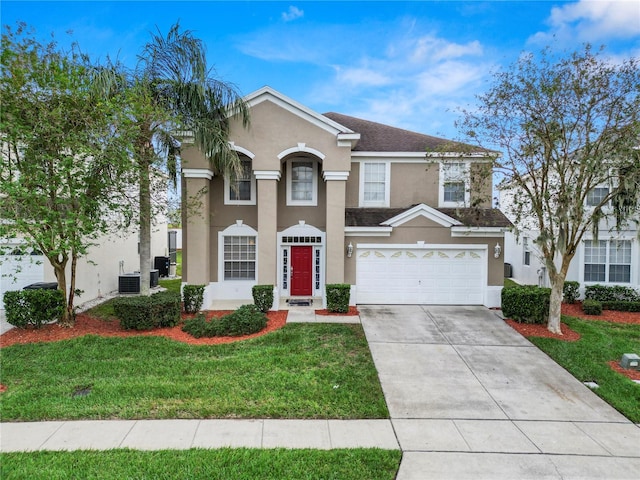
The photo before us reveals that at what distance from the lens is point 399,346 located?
8.38 m

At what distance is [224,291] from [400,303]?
6.70m

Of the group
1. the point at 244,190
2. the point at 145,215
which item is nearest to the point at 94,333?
the point at 145,215

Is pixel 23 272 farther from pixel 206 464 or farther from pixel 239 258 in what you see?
pixel 206 464

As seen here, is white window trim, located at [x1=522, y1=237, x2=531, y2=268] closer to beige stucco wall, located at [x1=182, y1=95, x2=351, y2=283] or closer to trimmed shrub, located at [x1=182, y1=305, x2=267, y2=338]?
beige stucco wall, located at [x1=182, y1=95, x2=351, y2=283]

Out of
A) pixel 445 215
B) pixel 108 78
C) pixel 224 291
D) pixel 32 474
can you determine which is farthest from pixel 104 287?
pixel 445 215

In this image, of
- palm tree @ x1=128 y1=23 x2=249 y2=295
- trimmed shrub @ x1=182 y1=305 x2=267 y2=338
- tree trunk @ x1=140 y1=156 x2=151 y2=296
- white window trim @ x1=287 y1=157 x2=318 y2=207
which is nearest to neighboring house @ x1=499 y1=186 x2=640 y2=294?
white window trim @ x1=287 y1=157 x2=318 y2=207

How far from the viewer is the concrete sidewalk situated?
14.6 ft

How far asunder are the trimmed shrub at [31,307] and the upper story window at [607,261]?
61.0ft

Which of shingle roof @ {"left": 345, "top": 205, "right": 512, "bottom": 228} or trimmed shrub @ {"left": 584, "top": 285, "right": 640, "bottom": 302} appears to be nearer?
shingle roof @ {"left": 345, "top": 205, "right": 512, "bottom": 228}

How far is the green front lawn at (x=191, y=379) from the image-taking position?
5285 mm

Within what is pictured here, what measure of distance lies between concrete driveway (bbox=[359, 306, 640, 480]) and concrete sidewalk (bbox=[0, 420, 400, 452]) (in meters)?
0.61

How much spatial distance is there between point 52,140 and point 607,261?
19.1 m

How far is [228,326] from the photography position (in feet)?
29.9

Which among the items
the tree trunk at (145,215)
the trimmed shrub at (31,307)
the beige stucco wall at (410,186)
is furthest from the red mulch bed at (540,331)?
the trimmed shrub at (31,307)
